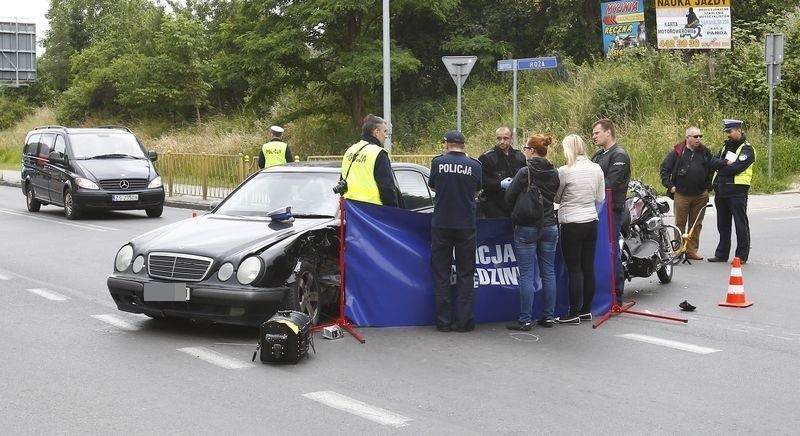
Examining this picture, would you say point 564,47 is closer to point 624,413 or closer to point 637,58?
point 637,58

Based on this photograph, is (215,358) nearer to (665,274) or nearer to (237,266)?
(237,266)

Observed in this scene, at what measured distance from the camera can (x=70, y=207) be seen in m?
19.5

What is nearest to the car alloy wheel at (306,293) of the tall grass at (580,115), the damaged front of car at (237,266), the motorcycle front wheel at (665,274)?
the damaged front of car at (237,266)

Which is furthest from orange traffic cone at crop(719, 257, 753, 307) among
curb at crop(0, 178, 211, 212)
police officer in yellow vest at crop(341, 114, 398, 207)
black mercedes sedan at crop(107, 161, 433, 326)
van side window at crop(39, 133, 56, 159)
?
van side window at crop(39, 133, 56, 159)

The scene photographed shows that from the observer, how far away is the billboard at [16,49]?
4859cm

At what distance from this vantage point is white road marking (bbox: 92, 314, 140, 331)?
886 cm

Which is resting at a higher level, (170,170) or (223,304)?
(170,170)

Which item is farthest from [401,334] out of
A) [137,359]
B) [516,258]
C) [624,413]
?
[624,413]

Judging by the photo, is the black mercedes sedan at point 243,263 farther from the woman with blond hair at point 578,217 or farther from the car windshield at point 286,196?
the woman with blond hair at point 578,217

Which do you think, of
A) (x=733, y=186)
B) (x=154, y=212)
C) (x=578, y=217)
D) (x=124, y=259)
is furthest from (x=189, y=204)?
(x=578, y=217)

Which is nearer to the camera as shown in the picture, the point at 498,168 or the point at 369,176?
the point at 369,176

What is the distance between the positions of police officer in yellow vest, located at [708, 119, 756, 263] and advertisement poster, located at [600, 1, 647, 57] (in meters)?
18.6

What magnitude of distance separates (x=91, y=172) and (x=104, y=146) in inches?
44.4

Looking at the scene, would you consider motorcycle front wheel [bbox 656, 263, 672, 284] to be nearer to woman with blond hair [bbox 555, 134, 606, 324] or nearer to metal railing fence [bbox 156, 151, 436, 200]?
woman with blond hair [bbox 555, 134, 606, 324]
